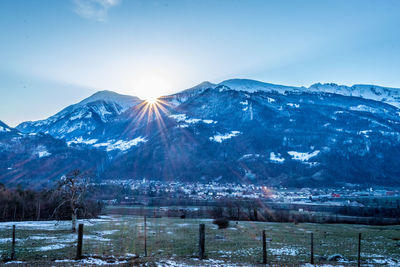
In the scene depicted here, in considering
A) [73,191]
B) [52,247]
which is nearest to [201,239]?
[52,247]

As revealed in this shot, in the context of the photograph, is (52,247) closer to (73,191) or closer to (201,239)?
(201,239)

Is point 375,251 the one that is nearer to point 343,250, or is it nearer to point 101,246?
point 343,250

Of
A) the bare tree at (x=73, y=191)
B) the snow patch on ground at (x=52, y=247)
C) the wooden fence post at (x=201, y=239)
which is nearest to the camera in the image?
the wooden fence post at (x=201, y=239)

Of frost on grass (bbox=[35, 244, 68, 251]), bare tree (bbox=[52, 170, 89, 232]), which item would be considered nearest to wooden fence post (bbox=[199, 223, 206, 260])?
frost on grass (bbox=[35, 244, 68, 251])

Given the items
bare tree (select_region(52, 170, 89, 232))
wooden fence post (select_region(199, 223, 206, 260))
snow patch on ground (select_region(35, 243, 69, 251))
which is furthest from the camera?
bare tree (select_region(52, 170, 89, 232))

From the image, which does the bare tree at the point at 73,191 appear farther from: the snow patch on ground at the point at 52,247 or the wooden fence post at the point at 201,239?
the wooden fence post at the point at 201,239

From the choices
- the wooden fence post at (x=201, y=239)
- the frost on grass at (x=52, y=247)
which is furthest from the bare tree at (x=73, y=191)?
the wooden fence post at (x=201, y=239)

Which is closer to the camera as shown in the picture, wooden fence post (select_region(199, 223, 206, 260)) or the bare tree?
wooden fence post (select_region(199, 223, 206, 260))

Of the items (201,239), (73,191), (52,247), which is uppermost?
(73,191)

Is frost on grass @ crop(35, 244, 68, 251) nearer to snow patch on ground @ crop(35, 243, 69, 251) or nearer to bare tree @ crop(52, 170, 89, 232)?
snow patch on ground @ crop(35, 243, 69, 251)

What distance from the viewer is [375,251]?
37000 mm

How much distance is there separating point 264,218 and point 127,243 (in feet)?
253

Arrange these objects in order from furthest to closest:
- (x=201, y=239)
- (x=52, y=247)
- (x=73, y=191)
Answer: (x=73, y=191)
(x=52, y=247)
(x=201, y=239)

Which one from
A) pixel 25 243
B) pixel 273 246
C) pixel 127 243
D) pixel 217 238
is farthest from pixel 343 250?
pixel 25 243
